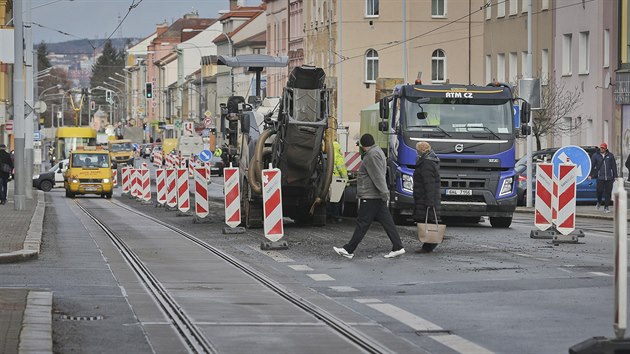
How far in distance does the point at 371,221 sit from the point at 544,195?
18.0ft

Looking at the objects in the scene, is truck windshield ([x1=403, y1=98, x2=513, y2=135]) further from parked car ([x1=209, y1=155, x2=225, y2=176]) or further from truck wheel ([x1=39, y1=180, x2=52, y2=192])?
parked car ([x1=209, y1=155, x2=225, y2=176])

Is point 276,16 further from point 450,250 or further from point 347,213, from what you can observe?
point 450,250

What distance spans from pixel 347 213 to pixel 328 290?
59.5 ft

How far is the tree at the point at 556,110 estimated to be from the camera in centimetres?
5344

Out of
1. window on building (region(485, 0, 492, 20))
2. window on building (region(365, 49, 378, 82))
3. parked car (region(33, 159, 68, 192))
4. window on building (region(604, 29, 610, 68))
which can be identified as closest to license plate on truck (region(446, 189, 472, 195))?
window on building (region(604, 29, 610, 68))

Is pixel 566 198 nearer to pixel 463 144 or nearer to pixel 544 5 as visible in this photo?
pixel 463 144

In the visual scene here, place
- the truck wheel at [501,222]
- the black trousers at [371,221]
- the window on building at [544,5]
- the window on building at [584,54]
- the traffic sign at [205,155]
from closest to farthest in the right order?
1. the black trousers at [371,221]
2. the truck wheel at [501,222]
3. the window on building at [584,54]
4. the window on building at [544,5]
5. the traffic sign at [205,155]

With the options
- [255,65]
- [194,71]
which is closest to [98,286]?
[255,65]

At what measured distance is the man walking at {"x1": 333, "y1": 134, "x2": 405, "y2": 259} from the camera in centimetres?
2051

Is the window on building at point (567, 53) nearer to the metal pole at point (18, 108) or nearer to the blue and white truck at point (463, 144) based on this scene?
the metal pole at point (18, 108)

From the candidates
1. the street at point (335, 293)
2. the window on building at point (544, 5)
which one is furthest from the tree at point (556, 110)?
the street at point (335, 293)

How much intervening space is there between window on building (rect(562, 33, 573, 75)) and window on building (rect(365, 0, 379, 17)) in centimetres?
2865

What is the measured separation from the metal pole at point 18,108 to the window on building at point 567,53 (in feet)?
81.5

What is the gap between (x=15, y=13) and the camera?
37906 mm
